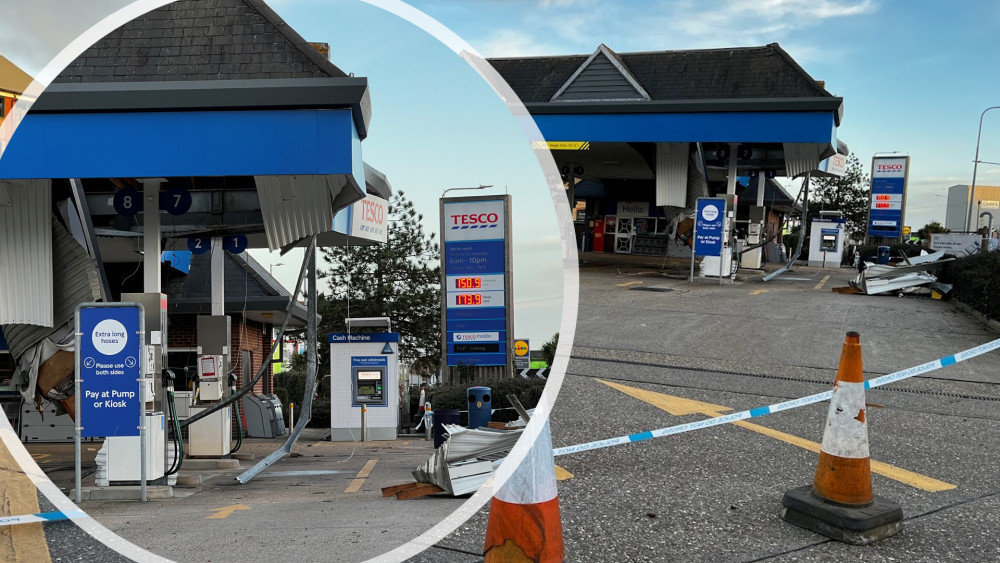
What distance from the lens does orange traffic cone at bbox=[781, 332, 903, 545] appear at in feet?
13.8

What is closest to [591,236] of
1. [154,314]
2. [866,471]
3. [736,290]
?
[736,290]

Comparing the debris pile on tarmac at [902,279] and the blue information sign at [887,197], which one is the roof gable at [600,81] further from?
the blue information sign at [887,197]

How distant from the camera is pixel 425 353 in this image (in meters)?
17.4

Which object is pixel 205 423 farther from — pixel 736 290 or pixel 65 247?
pixel 736 290

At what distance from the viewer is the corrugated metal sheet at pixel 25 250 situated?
6859mm

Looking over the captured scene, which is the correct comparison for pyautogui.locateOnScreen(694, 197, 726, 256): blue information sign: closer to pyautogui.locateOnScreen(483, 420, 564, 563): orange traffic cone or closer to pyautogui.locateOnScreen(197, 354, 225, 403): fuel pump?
pyautogui.locateOnScreen(197, 354, 225, 403): fuel pump

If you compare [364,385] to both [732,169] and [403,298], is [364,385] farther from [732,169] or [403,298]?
→ [732,169]

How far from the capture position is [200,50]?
19.5ft

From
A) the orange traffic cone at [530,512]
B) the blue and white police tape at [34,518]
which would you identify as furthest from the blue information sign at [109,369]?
the orange traffic cone at [530,512]

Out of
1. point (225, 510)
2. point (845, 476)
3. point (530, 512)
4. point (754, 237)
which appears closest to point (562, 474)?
point (845, 476)

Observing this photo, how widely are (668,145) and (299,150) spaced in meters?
14.5

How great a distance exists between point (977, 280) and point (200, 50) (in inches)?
506

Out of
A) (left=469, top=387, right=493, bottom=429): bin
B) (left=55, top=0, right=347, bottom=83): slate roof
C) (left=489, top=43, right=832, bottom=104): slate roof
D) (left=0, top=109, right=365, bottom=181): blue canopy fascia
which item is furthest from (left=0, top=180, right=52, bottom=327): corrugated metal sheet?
(left=489, top=43, right=832, bottom=104): slate roof

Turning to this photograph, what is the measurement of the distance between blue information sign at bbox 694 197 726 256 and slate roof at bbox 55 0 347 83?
12960 mm
